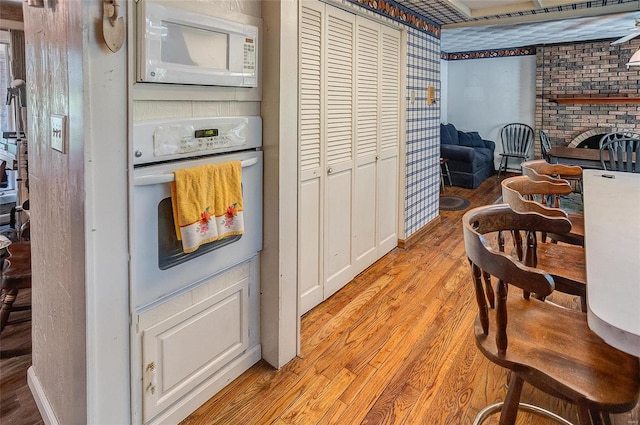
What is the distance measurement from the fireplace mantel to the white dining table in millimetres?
5281

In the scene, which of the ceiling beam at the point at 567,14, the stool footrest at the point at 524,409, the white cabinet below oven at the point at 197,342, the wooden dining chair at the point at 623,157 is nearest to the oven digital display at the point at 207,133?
the white cabinet below oven at the point at 197,342

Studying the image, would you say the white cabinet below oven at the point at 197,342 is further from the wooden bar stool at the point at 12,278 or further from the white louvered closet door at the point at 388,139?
the white louvered closet door at the point at 388,139

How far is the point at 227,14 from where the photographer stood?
5.42ft

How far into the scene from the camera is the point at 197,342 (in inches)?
69.2

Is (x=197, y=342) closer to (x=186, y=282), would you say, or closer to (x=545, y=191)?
(x=186, y=282)

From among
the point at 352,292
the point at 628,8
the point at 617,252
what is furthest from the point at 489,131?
the point at 617,252

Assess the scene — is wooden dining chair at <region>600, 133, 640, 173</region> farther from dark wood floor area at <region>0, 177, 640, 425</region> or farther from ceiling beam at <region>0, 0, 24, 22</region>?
ceiling beam at <region>0, 0, 24, 22</region>

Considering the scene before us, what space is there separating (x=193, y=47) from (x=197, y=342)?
1.14m

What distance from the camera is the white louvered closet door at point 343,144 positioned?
2557mm

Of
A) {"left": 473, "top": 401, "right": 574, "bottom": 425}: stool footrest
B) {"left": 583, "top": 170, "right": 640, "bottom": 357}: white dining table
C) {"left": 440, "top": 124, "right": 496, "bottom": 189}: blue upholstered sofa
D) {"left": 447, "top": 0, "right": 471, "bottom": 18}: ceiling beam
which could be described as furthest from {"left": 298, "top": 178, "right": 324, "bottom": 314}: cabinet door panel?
{"left": 440, "top": 124, "right": 496, "bottom": 189}: blue upholstered sofa

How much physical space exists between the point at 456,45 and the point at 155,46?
6.65 m

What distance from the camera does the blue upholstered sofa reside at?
6.66 meters

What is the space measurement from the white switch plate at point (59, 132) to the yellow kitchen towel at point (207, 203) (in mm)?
355

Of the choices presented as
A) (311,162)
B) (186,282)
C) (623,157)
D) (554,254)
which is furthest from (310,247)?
(623,157)
